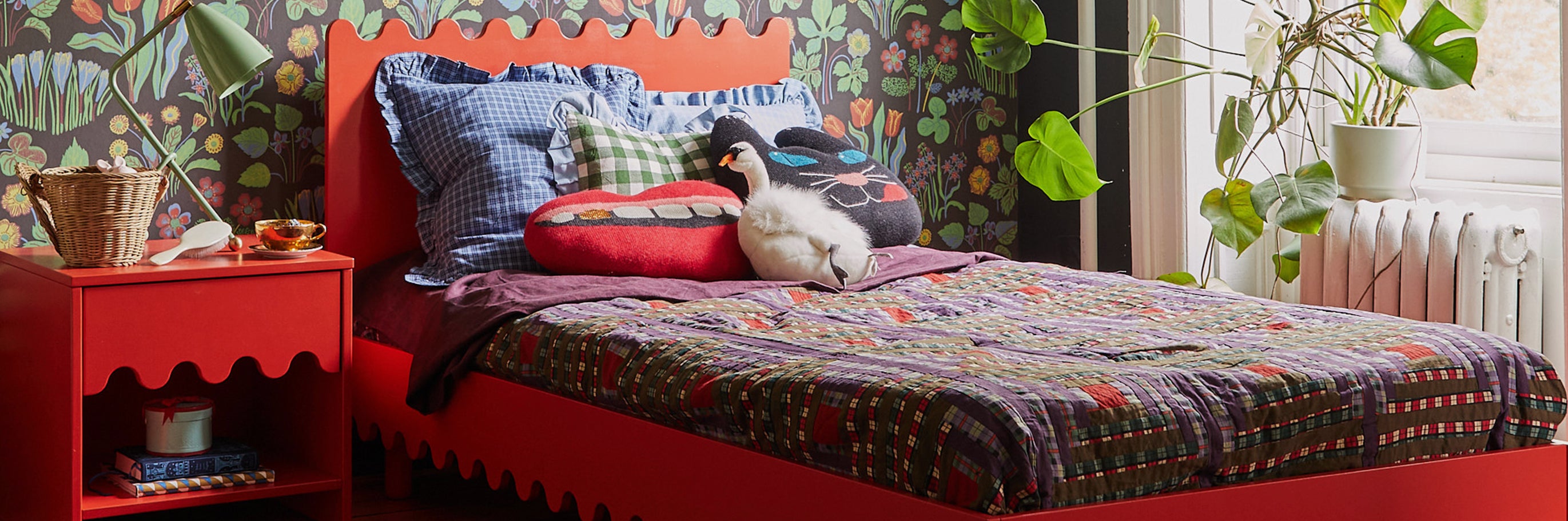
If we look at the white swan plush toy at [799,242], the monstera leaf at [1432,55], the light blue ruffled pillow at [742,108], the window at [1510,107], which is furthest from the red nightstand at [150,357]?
the window at [1510,107]

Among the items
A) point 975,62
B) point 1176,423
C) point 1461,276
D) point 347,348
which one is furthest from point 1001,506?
point 975,62

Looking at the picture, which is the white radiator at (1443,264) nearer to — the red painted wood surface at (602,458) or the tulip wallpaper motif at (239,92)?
the tulip wallpaper motif at (239,92)

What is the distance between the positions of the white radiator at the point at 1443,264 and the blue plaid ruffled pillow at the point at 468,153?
4.85ft

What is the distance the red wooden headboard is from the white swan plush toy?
2.26 ft

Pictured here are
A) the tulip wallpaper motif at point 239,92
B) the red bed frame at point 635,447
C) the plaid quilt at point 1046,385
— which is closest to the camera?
the plaid quilt at point 1046,385

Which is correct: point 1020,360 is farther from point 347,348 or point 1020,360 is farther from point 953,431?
point 347,348

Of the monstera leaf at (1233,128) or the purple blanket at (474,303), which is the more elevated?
the monstera leaf at (1233,128)

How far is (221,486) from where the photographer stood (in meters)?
2.38

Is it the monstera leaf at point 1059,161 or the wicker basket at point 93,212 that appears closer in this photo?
the wicker basket at point 93,212

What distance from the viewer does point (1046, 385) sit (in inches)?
62.5

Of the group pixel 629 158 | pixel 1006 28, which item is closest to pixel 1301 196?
pixel 1006 28

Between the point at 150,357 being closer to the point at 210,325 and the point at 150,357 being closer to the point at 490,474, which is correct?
the point at 210,325

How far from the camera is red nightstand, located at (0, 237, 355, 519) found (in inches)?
86.3

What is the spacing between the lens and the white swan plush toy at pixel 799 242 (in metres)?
2.50
